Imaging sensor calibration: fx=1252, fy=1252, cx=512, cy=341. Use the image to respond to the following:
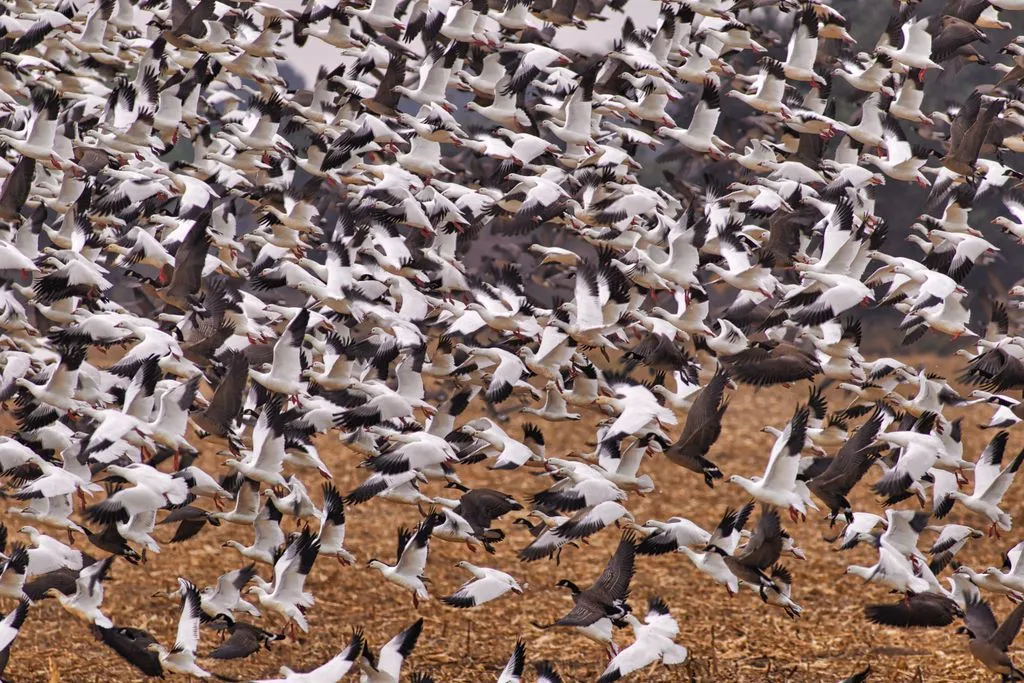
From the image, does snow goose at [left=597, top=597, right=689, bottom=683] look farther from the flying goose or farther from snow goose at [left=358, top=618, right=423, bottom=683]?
the flying goose

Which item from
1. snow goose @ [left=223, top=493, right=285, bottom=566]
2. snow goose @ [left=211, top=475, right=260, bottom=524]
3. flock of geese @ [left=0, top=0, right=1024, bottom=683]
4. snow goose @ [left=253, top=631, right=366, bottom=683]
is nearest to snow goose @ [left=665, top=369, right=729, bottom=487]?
flock of geese @ [left=0, top=0, right=1024, bottom=683]

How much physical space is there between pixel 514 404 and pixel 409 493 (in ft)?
41.0

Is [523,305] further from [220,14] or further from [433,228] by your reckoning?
[220,14]

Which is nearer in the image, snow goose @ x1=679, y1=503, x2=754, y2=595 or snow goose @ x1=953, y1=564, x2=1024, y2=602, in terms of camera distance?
snow goose @ x1=953, y1=564, x2=1024, y2=602

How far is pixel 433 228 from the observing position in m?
9.90

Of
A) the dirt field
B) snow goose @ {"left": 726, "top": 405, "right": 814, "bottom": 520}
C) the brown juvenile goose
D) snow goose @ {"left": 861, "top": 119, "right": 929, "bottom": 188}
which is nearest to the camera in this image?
the brown juvenile goose

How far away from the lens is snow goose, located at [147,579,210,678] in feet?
28.3

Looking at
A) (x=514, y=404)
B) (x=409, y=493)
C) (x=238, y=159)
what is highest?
(x=238, y=159)

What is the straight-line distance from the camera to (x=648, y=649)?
8039 mm

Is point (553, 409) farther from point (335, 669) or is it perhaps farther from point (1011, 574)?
point (1011, 574)

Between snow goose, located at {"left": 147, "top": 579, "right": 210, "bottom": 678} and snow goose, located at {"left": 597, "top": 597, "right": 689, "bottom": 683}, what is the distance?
2794 millimetres

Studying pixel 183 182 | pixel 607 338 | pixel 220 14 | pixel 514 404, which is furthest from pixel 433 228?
pixel 514 404

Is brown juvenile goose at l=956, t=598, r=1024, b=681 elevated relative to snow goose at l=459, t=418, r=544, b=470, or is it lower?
elevated

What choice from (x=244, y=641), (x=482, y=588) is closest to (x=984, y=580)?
(x=482, y=588)
